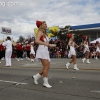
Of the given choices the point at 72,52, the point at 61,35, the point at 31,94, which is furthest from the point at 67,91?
the point at 61,35

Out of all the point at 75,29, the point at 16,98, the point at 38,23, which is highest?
the point at 75,29

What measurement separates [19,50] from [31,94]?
15.0 meters

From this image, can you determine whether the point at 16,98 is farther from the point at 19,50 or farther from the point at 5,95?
the point at 19,50

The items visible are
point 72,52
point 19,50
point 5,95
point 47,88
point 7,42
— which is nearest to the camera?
point 5,95

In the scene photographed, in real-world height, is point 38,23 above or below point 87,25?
below

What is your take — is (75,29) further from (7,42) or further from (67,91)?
(67,91)

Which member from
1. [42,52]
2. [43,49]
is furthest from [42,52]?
[43,49]

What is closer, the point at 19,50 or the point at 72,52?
the point at 72,52

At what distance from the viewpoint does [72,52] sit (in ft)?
36.3

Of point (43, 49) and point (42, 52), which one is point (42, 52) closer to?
point (42, 52)

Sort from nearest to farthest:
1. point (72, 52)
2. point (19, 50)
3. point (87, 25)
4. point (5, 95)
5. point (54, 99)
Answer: point (54, 99), point (5, 95), point (72, 52), point (19, 50), point (87, 25)

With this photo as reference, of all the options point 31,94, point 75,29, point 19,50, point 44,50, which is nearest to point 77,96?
point 31,94

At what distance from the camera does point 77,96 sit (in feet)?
18.2

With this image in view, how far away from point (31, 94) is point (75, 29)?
34.8 metres
